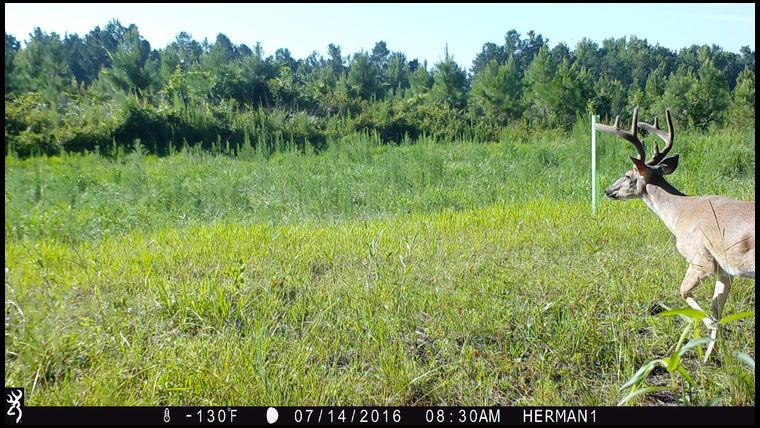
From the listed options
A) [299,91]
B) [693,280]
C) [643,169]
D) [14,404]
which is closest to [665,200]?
[643,169]

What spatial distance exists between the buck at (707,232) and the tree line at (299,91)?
88 centimetres

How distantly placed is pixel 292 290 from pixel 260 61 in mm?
7328

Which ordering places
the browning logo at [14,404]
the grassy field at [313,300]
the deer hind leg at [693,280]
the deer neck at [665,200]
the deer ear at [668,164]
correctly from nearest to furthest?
the browning logo at [14,404], the grassy field at [313,300], the deer hind leg at [693,280], the deer neck at [665,200], the deer ear at [668,164]

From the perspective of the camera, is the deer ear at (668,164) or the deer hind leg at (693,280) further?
the deer ear at (668,164)

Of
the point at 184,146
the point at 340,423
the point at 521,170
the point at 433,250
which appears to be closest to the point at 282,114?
the point at 521,170

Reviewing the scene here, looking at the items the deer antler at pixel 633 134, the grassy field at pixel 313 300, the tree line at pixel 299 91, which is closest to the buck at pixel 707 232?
the deer antler at pixel 633 134

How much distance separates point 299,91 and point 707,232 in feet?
31.6

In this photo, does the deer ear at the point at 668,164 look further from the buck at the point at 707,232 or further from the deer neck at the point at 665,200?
the deer neck at the point at 665,200

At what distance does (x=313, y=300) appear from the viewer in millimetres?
3629

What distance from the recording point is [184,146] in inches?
199

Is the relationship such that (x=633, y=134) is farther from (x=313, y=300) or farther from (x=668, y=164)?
(x=313, y=300)

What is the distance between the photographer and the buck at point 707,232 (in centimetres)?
303

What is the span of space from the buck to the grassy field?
0.26 metres

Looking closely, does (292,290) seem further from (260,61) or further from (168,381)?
(260,61)
